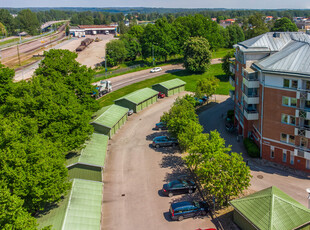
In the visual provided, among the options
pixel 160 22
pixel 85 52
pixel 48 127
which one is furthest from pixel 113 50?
pixel 48 127

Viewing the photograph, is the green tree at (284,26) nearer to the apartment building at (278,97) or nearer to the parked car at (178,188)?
the apartment building at (278,97)

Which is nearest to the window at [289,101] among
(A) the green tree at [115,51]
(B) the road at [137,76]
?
(B) the road at [137,76]

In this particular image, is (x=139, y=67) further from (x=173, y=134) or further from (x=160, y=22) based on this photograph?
(x=173, y=134)

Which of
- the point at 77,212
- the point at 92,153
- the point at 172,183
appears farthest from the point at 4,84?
the point at 172,183

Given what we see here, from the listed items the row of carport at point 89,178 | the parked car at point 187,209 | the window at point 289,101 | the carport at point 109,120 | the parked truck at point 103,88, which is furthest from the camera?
the parked truck at point 103,88

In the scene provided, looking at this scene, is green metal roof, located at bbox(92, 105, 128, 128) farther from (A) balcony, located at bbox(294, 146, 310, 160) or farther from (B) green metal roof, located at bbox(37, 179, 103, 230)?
(A) balcony, located at bbox(294, 146, 310, 160)

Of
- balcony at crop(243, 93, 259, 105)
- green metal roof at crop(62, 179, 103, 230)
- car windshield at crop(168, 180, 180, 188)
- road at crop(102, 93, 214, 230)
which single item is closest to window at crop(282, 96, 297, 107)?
balcony at crop(243, 93, 259, 105)

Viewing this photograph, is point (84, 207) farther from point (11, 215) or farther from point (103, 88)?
point (103, 88)
